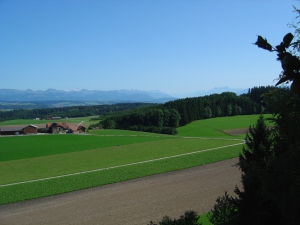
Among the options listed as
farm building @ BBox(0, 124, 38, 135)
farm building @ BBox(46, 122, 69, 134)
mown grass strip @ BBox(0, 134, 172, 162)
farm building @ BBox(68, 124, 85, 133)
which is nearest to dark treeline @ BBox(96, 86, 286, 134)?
farm building @ BBox(68, 124, 85, 133)

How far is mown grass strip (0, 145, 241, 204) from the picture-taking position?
1927 cm

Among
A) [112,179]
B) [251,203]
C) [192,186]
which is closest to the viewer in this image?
[251,203]

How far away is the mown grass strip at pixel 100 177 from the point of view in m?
19.3

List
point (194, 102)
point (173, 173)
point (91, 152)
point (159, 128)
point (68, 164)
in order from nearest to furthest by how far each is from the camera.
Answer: point (173, 173) → point (68, 164) → point (91, 152) → point (159, 128) → point (194, 102)

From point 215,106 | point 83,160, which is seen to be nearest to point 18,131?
point 83,160

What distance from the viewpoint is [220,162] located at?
26594 millimetres

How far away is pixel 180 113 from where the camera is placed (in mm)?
69062

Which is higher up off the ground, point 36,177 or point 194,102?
point 194,102

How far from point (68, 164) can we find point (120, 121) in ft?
149

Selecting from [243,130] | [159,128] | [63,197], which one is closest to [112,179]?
[63,197]

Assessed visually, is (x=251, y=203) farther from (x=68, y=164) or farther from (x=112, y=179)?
(x=68, y=164)

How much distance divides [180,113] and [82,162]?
4192 cm

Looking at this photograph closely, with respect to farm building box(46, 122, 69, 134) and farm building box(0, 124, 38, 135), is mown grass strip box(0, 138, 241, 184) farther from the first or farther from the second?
farm building box(46, 122, 69, 134)

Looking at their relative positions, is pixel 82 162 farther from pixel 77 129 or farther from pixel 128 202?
pixel 77 129
